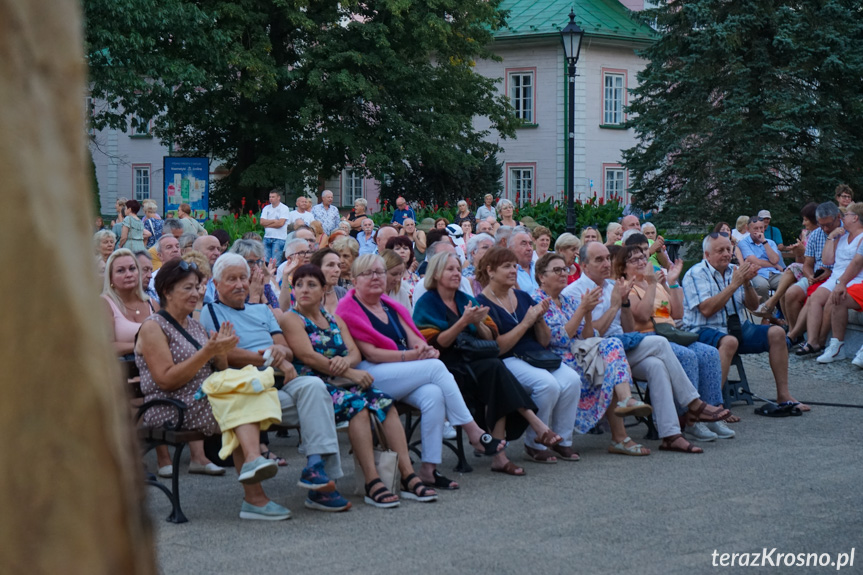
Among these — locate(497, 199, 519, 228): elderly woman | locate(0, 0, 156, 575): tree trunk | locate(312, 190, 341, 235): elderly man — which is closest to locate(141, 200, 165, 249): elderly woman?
locate(312, 190, 341, 235): elderly man

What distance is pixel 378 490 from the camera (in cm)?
662

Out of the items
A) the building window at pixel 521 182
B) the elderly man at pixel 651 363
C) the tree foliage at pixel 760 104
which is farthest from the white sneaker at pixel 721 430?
the building window at pixel 521 182

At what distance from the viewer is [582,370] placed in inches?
334

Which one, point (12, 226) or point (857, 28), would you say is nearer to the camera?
point (12, 226)

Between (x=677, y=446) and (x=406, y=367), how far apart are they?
2487 millimetres

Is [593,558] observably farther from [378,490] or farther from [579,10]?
[579,10]

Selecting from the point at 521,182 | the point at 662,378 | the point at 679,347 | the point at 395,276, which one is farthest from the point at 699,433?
the point at 521,182

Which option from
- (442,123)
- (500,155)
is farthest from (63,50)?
(500,155)

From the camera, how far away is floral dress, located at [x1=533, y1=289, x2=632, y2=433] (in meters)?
8.41

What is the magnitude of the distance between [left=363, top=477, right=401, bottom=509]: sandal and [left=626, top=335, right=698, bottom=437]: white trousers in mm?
2791

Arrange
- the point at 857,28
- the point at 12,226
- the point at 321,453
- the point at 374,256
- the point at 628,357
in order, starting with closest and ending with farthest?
1. the point at 12,226
2. the point at 321,453
3. the point at 374,256
4. the point at 628,357
5. the point at 857,28

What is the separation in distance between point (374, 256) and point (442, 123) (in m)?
25.9

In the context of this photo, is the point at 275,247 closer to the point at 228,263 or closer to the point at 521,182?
the point at 228,263

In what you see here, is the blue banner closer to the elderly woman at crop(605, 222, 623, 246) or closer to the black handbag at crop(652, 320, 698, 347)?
the elderly woman at crop(605, 222, 623, 246)
